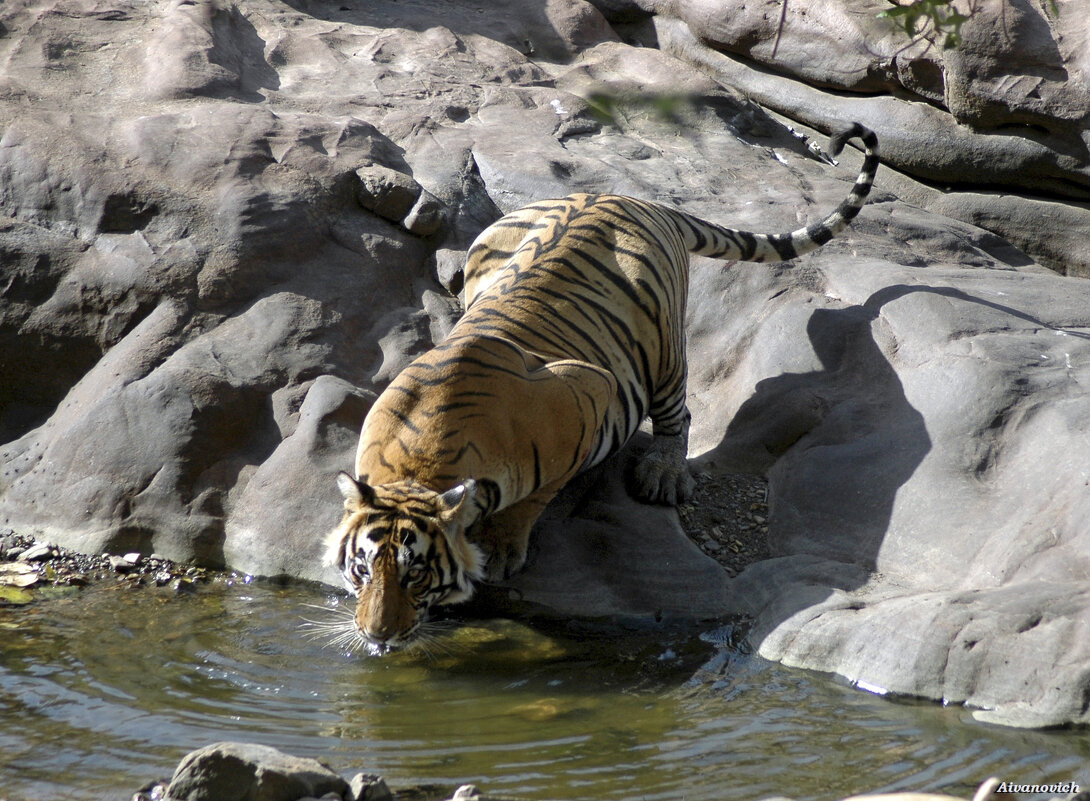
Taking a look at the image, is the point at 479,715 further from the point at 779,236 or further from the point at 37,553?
the point at 779,236

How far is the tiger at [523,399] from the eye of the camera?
3.84 metres

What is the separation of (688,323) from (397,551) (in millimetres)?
3216

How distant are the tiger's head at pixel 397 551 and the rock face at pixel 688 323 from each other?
742 mm

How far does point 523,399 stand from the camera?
4.40m

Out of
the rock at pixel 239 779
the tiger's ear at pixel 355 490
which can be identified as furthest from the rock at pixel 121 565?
the rock at pixel 239 779

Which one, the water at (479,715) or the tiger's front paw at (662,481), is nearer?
the water at (479,715)

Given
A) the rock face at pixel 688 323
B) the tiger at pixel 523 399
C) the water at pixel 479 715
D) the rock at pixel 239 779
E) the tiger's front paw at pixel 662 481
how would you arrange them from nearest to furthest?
the rock at pixel 239 779, the water at pixel 479 715, the tiger at pixel 523 399, the rock face at pixel 688 323, the tiger's front paw at pixel 662 481

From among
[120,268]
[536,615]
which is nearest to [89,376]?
[120,268]

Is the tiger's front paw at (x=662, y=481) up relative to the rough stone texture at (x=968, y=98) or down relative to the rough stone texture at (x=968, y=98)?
down

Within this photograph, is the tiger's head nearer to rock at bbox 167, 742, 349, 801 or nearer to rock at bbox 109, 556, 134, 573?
rock at bbox 167, 742, 349, 801

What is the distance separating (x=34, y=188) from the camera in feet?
19.7

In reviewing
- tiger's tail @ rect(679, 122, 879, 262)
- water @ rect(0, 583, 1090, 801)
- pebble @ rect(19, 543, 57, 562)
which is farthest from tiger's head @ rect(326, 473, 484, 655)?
tiger's tail @ rect(679, 122, 879, 262)

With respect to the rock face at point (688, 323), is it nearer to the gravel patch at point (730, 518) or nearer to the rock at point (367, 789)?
the gravel patch at point (730, 518)

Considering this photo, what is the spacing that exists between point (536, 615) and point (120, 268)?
A: 314 cm
